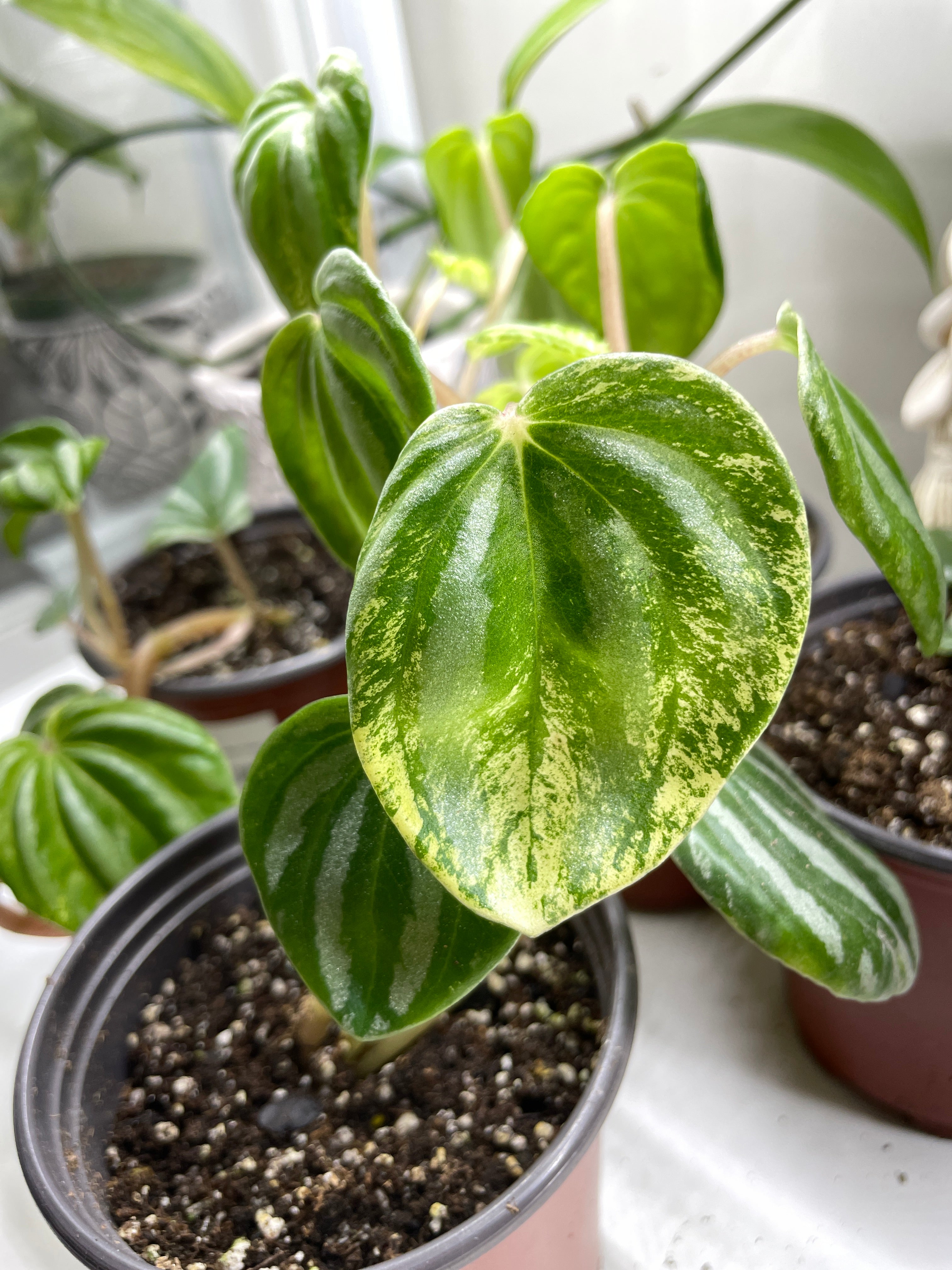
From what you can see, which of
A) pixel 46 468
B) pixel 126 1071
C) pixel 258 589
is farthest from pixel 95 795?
pixel 258 589

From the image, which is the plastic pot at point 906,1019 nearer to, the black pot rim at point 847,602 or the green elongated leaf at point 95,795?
the black pot rim at point 847,602

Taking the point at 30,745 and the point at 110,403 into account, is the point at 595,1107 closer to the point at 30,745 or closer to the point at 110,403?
the point at 30,745

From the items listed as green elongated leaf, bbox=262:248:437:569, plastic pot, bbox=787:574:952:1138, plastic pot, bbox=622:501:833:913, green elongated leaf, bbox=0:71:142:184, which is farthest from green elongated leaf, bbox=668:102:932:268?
green elongated leaf, bbox=0:71:142:184

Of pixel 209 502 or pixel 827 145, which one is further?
pixel 209 502

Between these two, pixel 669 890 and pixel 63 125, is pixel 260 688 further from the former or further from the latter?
pixel 63 125

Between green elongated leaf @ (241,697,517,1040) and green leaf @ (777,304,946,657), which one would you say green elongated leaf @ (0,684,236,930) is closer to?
green elongated leaf @ (241,697,517,1040)

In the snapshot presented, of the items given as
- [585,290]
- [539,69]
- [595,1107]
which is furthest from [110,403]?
[595,1107]

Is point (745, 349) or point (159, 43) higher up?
point (159, 43)
